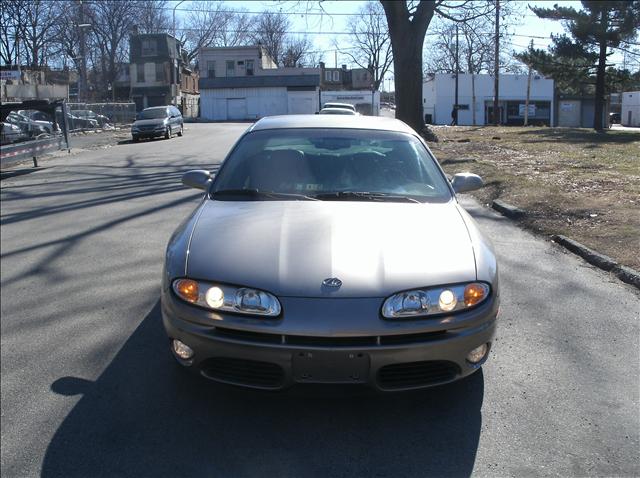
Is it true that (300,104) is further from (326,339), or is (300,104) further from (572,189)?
(326,339)

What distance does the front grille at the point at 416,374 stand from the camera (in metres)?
3.05

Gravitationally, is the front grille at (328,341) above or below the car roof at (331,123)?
below

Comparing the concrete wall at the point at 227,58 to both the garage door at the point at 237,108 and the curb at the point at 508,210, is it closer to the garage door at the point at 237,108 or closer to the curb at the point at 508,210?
the garage door at the point at 237,108

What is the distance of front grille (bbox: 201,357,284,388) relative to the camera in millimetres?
3043

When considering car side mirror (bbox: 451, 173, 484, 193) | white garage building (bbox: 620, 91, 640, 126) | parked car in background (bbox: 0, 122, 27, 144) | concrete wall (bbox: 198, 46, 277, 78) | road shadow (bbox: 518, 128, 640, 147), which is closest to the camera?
car side mirror (bbox: 451, 173, 484, 193)

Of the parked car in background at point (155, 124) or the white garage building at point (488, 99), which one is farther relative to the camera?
the white garage building at point (488, 99)

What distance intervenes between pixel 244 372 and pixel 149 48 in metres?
61.1

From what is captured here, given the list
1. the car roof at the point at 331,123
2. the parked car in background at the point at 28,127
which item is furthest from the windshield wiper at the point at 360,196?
the parked car in background at the point at 28,127

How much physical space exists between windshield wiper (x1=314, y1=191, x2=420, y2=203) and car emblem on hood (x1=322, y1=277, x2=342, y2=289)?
118 cm

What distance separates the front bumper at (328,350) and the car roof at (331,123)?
7.34ft

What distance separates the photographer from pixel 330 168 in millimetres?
4594

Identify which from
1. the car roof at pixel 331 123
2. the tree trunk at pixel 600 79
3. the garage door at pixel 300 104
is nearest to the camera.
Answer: the car roof at pixel 331 123

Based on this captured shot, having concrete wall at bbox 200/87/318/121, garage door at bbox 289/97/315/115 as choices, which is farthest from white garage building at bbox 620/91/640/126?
garage door at bbox 289/97/315/115

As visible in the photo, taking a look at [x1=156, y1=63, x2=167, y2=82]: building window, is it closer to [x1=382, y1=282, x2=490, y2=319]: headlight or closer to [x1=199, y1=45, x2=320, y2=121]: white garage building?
[x1=199, y1=45, x2=320, y2=121]: white garage building
